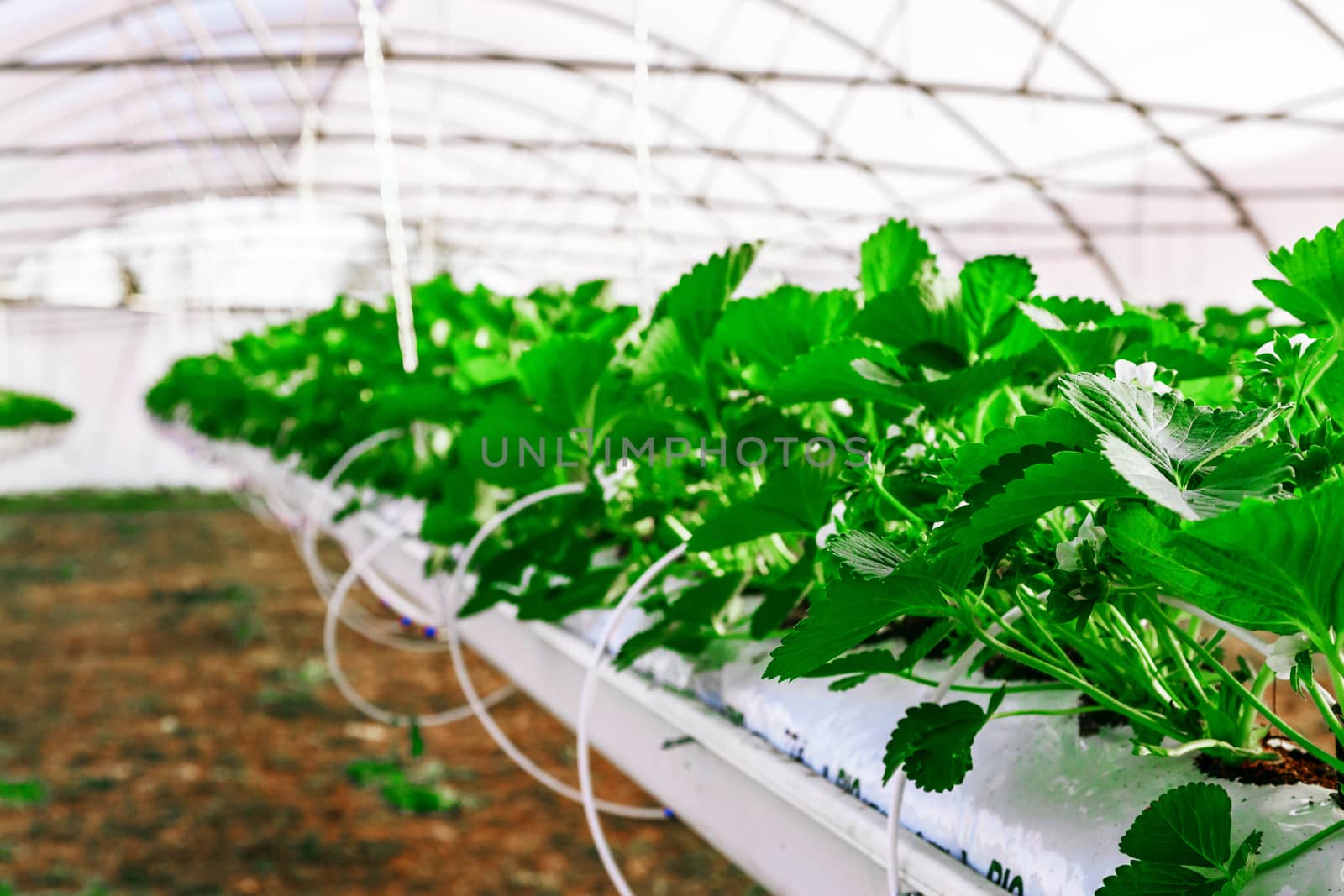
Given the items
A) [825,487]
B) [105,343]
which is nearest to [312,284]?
[105,343]

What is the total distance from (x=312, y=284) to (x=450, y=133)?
20.5 feet

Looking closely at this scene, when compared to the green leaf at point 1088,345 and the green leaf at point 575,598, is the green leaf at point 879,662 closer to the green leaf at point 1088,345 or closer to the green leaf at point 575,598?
the green leaf at point 1088,345

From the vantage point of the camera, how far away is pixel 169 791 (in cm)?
443

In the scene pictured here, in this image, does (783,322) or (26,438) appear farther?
(26,438)

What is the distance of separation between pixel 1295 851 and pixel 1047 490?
0.20m

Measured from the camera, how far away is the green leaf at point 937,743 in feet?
1.87

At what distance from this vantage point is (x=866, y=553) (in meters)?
0.51

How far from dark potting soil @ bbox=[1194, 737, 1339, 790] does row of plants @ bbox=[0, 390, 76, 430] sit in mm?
14404

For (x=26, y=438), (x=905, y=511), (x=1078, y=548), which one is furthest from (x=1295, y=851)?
(x=26, y=438)

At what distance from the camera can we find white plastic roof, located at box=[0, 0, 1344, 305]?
7488mm

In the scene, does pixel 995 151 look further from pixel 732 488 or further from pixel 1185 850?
pixel 1185 850

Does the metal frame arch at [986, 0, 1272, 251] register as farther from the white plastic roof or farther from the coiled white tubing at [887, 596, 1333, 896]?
the coiled white tubing at [887, 596, 1333, 896]

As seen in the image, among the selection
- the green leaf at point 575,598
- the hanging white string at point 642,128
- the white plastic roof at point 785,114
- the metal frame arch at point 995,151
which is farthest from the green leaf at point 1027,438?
the metal frame arch at point 995,151

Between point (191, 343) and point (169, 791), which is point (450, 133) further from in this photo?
point (169, 791)
